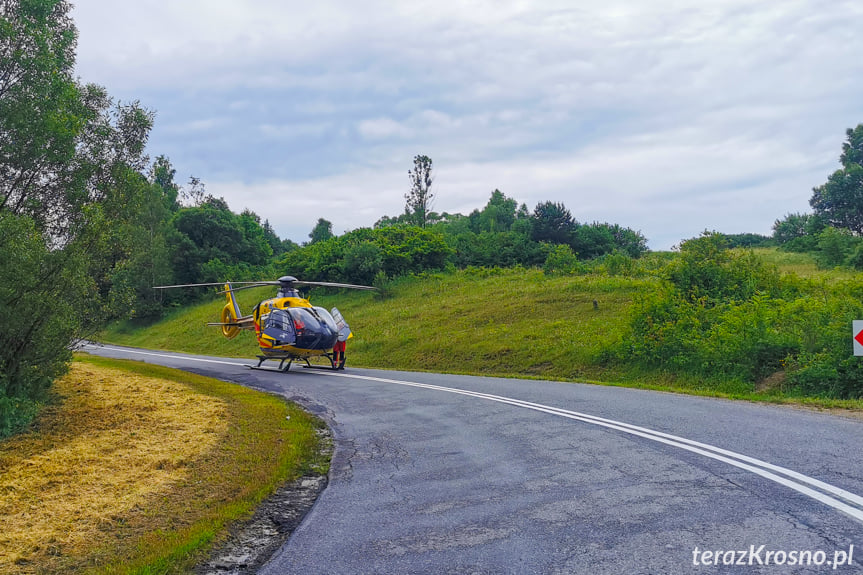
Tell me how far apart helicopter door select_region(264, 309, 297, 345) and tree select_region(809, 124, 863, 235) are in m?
42.6

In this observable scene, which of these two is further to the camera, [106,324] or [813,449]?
[106,324]

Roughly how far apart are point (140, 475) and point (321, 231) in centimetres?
9154

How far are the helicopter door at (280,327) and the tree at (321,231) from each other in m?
74.8

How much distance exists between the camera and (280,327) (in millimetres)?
20656

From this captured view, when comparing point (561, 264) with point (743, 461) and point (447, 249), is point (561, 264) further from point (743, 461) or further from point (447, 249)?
point (743, 461)

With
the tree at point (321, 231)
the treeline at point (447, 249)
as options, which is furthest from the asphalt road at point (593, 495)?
the tree at point (321, 231)

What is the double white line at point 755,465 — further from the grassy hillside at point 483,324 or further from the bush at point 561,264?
the bush at point 561,264

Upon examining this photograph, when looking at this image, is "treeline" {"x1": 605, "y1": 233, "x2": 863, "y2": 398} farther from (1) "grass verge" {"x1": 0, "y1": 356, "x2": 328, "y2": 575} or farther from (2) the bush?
(2) the bush

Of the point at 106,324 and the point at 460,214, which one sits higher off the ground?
the point at 460,214

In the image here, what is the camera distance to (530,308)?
95.7ft

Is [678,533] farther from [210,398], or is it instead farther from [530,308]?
[530,308]

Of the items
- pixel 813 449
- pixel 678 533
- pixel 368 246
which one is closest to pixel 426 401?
pixel 813 449

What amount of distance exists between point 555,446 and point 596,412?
Answer: 2.68m

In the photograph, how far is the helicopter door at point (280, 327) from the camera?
20.4 meters
